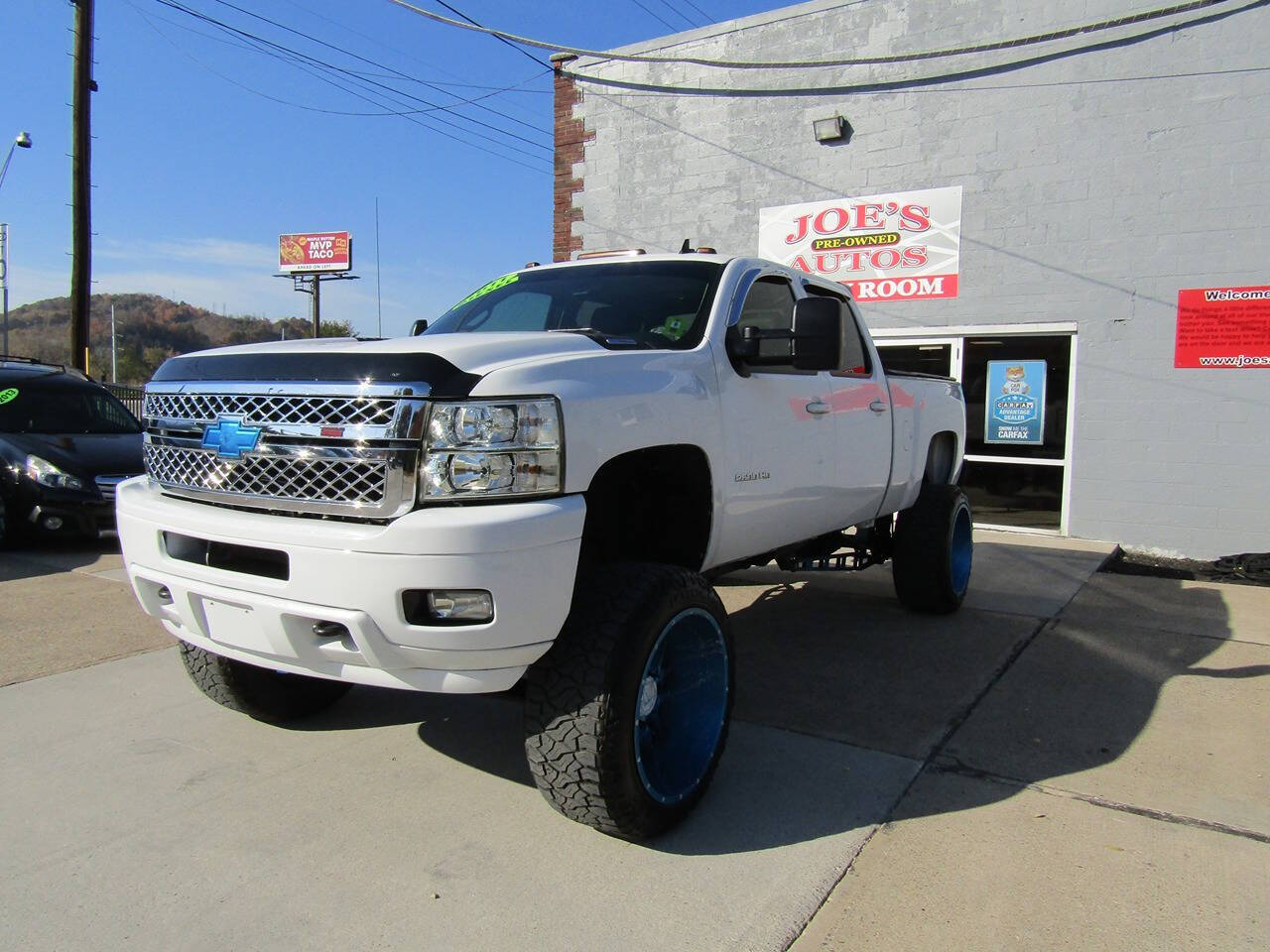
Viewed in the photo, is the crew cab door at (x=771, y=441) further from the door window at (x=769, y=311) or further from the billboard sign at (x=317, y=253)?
the billboard sign at (x=317, y=253)

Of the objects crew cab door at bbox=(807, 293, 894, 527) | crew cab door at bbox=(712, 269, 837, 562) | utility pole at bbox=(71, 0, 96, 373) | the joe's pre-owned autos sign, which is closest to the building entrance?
the joe's pre-owned autos sign

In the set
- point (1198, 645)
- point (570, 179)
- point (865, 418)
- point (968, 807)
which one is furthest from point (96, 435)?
point (1198, 645)

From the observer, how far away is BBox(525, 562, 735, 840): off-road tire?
9.04 ft

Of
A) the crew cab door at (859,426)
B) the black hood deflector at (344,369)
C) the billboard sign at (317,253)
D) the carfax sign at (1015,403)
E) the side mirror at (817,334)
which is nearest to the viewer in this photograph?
the black hood deflector at (344,369)

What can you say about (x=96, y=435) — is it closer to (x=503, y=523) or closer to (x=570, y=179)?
(x=570, y=179)

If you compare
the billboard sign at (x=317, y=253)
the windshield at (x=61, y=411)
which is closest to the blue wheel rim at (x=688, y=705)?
the windshield at (x=61, y=411)

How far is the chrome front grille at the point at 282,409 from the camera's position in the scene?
263 centimetres

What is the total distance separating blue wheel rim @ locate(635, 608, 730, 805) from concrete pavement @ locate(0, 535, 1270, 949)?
0.63 ft

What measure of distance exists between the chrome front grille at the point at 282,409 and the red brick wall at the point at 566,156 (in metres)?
9.21

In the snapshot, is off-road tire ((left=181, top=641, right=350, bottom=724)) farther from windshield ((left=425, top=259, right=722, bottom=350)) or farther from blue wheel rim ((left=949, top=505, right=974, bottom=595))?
blue wheel rim ((left=949, top=505, right=974, bottom=595))

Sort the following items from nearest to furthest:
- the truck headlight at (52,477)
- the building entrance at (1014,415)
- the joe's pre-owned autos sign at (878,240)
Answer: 1. the truck headlight at (52,477)
2. the building entrance at (1014,415)
3. the joe's pre-owned autos sign at (878,240)

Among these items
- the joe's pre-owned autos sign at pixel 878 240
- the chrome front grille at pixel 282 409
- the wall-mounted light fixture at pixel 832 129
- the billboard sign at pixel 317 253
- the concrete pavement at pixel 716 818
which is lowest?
the concrete pavement at pixel 716 818

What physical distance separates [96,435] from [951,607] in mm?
7863

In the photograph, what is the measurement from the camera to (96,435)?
894 centimetres
